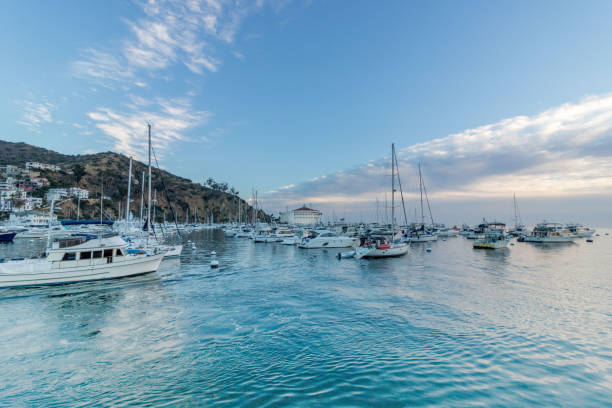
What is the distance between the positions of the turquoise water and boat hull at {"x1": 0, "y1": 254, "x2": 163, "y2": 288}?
79 cm

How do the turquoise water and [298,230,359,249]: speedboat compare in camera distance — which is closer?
the turquoise water

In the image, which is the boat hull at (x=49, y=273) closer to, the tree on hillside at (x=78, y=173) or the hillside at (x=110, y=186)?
the hillside at (x=110, y=186)

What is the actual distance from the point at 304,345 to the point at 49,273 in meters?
21.0

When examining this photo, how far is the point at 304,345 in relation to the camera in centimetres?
1090

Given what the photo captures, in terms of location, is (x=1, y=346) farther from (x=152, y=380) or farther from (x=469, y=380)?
(x=469, y=380)

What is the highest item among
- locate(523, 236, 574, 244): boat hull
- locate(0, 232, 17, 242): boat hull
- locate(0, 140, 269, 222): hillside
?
locate(0, 140, 269, 222): hillside

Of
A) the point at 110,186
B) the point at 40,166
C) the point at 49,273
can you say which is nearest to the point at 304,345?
the point at 49,273

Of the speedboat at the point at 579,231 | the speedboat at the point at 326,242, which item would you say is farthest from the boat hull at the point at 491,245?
the speedboat at the point at 579,231

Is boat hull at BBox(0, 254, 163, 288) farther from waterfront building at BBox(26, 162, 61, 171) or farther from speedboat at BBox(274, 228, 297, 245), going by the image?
waterfront building at BBox(26, 162, 61, 171)

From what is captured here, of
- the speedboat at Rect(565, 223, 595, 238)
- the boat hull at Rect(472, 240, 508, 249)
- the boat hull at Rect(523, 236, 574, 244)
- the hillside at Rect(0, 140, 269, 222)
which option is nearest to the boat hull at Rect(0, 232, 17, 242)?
the hillside at Rect(0, 140, 269, 222)

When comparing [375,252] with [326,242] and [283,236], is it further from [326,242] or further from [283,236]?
[283,236]

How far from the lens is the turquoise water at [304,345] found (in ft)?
25.2

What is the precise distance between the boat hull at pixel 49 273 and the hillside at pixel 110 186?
8780 cm

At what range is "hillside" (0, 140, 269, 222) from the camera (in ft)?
393
